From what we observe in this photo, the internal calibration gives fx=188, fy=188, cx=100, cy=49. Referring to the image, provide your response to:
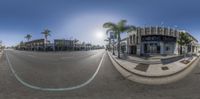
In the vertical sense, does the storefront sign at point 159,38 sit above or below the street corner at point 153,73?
above

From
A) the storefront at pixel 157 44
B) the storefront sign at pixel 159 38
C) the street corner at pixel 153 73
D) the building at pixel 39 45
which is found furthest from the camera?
the storefront sign at pixel 159 38

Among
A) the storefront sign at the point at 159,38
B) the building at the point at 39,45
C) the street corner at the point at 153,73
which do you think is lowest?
the street corner at the point at 153,73

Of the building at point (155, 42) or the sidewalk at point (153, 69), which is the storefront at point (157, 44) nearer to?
the building at point (155, 42)

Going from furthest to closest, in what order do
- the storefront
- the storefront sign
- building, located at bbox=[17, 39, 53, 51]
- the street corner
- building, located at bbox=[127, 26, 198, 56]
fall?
the storefront sign
the storefront
building, located at bbox=[127, 26, 198, 56]
building, located at bbox=[17, 39, 53, 51]
the street corner

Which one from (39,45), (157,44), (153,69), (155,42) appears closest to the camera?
(153,69)

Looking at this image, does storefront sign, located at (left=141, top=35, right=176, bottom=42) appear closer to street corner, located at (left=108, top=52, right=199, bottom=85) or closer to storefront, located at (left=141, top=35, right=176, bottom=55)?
storefront, located at (left=141, top=35, right=176, bottom=55)

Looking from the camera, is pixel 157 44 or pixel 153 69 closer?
pixel 153 69

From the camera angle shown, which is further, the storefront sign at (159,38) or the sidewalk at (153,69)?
the storefront sign at (159,38)

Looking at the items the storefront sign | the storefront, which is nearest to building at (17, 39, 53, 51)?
the storefront

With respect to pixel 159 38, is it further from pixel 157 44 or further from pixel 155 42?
pixel 155 42

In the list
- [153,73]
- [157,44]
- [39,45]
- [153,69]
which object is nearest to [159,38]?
[157,44]

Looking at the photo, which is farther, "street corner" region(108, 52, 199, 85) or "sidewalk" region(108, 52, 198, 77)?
"sidewalk" region(108, 52, 198, 77)

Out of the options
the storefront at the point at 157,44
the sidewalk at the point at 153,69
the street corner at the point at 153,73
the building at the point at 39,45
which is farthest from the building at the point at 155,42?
the building at the point at 39,45

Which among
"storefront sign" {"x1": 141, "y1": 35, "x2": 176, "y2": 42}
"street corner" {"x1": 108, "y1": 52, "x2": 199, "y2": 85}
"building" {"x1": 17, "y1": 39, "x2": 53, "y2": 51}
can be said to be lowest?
"street corner" {"x1": 108, "y1": 52, "x2": 199, "y2": 85}
